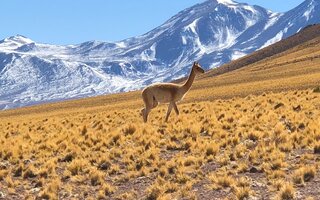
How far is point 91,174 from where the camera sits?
13.8m

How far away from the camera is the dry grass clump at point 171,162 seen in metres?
12.3

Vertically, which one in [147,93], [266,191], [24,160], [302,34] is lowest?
[266,191]

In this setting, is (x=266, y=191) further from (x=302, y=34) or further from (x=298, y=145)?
(x=302, y=34)

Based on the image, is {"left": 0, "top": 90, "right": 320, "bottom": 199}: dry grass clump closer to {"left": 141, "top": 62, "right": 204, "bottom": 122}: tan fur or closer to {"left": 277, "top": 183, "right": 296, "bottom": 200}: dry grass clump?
{"left": 277, "top": 183, "right": 296, "bottom": 200}: dry grass clump

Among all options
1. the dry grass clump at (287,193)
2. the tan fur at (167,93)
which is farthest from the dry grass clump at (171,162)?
the tan fur at (167,93)

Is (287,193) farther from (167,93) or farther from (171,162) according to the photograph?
(167,93)

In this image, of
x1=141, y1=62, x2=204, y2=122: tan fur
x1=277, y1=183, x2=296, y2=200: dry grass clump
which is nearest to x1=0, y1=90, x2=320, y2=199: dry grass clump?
x1=277, y1=183, x2=296, y2=200: dry grass clump

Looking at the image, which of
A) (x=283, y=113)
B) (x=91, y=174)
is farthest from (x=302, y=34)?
(x=91, y=174)

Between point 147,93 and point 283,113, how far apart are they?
5856 millimetres

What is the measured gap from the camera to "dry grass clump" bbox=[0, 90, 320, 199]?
12281 mm

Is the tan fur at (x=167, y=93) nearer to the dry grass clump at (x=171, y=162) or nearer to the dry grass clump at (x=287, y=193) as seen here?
the dry grass clump at (x=171, y=162)

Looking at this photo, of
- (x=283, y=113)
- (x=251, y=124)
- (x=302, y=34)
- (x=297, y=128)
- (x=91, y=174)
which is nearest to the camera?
(x=91, y=174)

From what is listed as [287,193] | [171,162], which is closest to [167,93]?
[171,162]

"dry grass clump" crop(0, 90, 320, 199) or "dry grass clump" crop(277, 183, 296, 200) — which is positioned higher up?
"dry grass clump" crop(0, 90, 320, 199)
